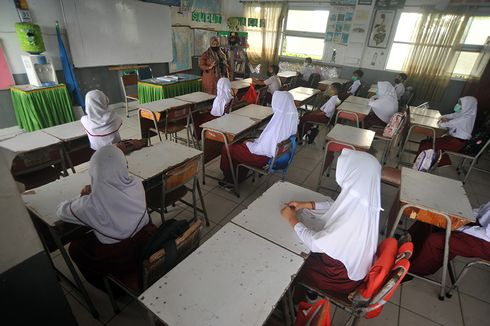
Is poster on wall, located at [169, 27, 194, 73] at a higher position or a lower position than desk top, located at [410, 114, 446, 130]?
higher

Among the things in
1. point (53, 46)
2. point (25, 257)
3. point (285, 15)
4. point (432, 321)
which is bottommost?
point (432, 321)

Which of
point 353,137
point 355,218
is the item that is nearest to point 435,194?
point 355,218

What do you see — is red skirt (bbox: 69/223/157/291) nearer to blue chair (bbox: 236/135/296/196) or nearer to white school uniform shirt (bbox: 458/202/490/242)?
blue chair (bbox: 236/135/296/196)

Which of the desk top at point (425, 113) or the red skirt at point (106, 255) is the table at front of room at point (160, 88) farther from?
the desk top at point (425, 113)

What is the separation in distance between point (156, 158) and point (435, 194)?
2.16 meters

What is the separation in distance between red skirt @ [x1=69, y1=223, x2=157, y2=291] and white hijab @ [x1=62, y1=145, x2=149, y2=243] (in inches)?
2.2

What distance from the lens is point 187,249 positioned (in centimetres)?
140

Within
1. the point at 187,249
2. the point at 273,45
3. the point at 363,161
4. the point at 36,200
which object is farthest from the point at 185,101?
the point at 273,45

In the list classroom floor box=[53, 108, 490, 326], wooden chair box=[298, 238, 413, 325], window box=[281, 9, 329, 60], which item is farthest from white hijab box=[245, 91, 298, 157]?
window box=[281, 9, 329, 60]

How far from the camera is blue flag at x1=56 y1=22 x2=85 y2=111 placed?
4451mm

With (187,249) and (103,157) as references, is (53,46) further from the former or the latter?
(187,249)

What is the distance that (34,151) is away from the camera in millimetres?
2205

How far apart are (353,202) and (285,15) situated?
26.0ft

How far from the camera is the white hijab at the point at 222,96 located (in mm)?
3765
